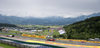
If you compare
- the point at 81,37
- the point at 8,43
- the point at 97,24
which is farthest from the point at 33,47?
the point at 97,24

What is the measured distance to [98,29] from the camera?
10356 centimetres

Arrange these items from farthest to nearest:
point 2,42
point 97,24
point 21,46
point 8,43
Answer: point 97,24 → point 2,42 → point 8,43 → point 21,46

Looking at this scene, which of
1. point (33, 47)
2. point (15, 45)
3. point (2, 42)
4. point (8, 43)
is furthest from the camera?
point (2, 42)

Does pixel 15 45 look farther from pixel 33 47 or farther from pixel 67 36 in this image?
pixel 67 36

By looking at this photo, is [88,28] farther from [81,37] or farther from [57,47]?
[57,47]

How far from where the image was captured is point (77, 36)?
94500 mm

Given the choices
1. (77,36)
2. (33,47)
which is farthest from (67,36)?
(33,47)

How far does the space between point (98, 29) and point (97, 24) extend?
9.61 meters

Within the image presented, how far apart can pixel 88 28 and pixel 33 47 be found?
80.4 meters

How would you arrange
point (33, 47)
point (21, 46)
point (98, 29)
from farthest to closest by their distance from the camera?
point (98, 29)
point (21, 46)
point (33, 47)

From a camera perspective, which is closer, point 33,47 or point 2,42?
point 33,47

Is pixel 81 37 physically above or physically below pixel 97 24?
below

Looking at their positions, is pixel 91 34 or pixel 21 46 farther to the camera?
pixel 91 34

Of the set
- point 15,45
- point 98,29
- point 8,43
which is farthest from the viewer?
point 98,29
